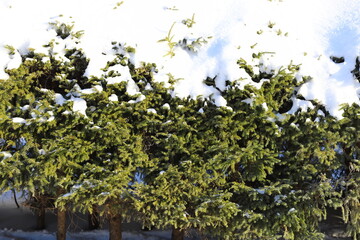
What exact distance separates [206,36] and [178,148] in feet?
8.78

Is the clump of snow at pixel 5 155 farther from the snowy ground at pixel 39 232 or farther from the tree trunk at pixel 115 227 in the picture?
the snowy ground at pixel 39 232

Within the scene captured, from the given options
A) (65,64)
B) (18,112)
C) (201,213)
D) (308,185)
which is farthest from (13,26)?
(308,185)

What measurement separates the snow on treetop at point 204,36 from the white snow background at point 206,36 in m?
0.02

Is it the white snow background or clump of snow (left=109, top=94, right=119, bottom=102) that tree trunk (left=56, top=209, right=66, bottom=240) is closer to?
the white snow background

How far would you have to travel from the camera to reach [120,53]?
270 inches

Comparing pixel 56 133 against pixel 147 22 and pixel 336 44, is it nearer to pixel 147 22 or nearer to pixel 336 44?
pixel 147 22

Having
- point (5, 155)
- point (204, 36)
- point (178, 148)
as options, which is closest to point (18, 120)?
point (5, 155)

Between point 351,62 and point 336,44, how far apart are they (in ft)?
2.20

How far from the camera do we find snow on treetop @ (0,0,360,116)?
22.0 ft

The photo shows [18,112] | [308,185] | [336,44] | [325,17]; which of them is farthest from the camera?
[325,17]

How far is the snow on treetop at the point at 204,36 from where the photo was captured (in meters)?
6.70

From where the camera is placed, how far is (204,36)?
298 inches

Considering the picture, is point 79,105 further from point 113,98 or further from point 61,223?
point 61,223

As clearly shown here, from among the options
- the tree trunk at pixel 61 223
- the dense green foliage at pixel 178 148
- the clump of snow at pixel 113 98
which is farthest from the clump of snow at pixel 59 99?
the tree trunk at pixel 61 223
